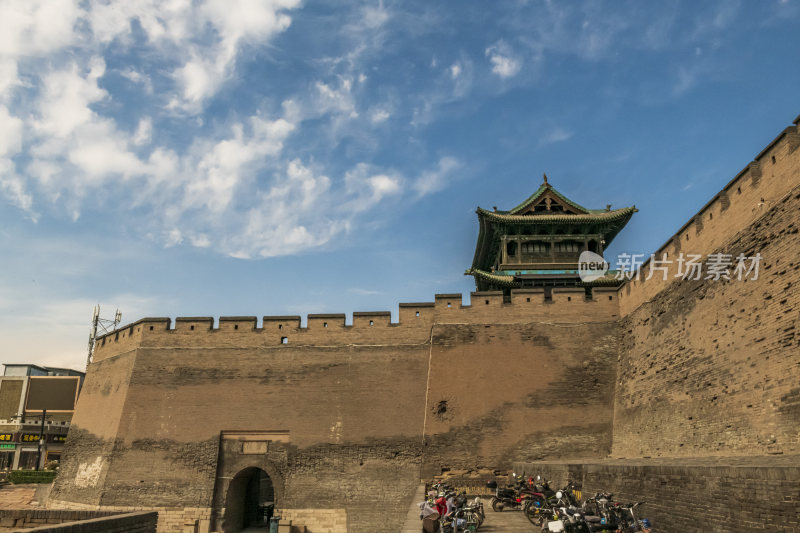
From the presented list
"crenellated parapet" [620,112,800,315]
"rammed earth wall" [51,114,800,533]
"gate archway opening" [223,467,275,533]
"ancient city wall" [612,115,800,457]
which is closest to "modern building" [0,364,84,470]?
"rammed earth wall" [51,114,800,533]

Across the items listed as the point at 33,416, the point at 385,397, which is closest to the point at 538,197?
the point at 385,397

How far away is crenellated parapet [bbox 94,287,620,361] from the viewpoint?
16.8 m

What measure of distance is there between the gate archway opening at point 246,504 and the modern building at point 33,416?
2223 cm

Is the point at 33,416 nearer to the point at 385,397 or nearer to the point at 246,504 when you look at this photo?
the point at 246,504

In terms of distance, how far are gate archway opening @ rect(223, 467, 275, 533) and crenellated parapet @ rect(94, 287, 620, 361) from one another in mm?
4261

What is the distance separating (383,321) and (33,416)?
31.1 m

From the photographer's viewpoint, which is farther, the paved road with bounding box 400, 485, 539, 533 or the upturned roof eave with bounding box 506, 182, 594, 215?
the upturned roof eave with bounding box 506, 182, 594, 215

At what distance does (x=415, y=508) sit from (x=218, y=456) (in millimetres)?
8553

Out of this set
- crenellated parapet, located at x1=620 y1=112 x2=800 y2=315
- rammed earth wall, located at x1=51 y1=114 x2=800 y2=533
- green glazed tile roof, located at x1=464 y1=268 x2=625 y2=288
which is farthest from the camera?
green glazed tile roof, located at x1=464 y1=268 x2=625 y2=288

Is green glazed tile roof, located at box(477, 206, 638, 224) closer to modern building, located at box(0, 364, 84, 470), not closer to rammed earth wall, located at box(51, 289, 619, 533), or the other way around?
rammed earth wall, located at box(51, 289, 619, 533)

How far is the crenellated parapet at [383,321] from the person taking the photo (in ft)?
55.1

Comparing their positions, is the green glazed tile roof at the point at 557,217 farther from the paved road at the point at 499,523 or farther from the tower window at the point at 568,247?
the paved road at the point at 499,523

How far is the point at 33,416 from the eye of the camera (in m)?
37.0

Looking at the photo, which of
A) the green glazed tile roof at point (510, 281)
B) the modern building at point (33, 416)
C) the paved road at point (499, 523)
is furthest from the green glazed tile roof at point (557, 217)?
the modern building at point (33, 416)
